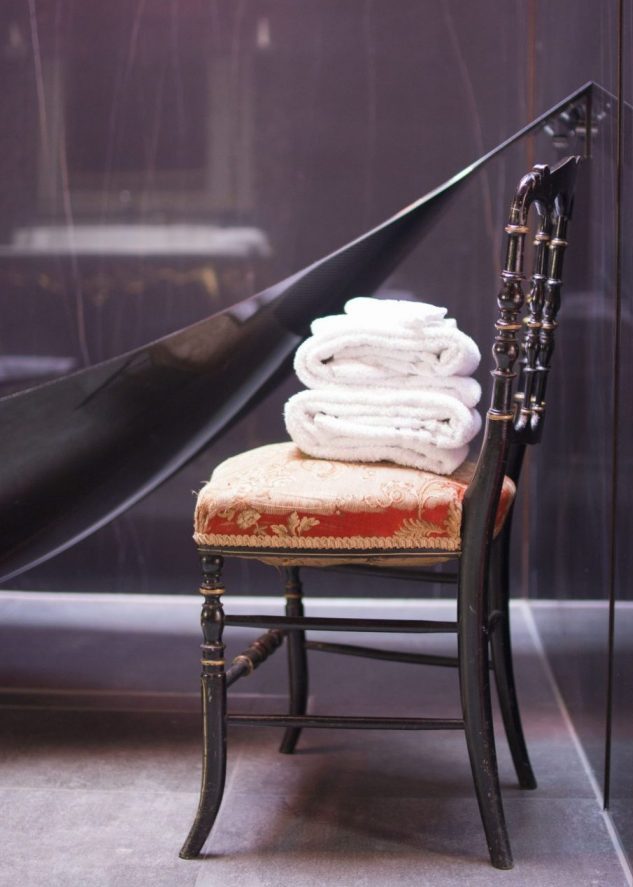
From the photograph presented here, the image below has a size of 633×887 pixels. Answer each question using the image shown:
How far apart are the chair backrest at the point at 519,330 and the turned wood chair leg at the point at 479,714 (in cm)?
9

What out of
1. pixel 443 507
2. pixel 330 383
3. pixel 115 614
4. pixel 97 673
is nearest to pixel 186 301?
pixel 115 614

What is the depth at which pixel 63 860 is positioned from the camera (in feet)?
4.72

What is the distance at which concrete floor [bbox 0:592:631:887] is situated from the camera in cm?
143

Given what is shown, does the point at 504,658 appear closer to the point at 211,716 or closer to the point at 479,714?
the point at 479,714

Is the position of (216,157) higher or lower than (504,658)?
higher

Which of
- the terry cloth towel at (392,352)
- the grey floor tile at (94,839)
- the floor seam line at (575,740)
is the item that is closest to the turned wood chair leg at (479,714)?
the floor seam line at (575,740)

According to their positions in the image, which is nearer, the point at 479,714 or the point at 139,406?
the point at 479,714

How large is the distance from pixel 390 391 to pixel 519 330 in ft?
0.62

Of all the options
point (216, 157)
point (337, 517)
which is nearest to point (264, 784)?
point (337, 517)

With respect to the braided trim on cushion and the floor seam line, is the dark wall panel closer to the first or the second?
the floor seam line

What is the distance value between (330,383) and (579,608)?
0.65m

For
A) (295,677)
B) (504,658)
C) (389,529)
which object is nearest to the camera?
(389,529)

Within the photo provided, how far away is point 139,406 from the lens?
6.14 feet

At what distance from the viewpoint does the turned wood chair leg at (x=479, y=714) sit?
56.3 inches
